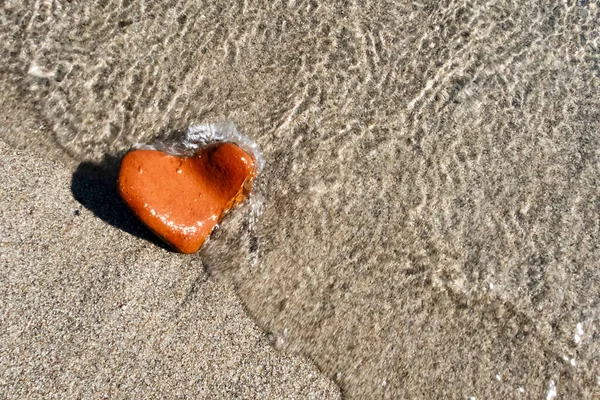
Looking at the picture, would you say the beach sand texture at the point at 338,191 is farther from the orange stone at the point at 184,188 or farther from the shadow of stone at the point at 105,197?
the orange stone at the point at 184,188

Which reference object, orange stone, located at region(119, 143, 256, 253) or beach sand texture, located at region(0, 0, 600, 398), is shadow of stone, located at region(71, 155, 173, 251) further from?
orange stone, located at region(119, 143, 256, 253)

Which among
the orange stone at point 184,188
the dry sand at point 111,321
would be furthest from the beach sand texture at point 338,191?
the orange stone at point 184,188

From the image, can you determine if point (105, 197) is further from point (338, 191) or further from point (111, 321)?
point (338, 191)

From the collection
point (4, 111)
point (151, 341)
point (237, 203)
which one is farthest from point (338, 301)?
point (4, 111)

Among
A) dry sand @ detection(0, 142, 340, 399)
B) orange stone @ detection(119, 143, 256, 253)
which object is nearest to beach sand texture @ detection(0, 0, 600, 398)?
dry sand @ detection(0, 142, 340, 399)

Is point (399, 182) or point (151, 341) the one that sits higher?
point (399, 182)

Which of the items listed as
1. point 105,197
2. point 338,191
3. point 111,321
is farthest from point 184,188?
point 338,191

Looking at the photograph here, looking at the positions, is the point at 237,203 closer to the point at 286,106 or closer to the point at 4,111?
the point at 286,106
